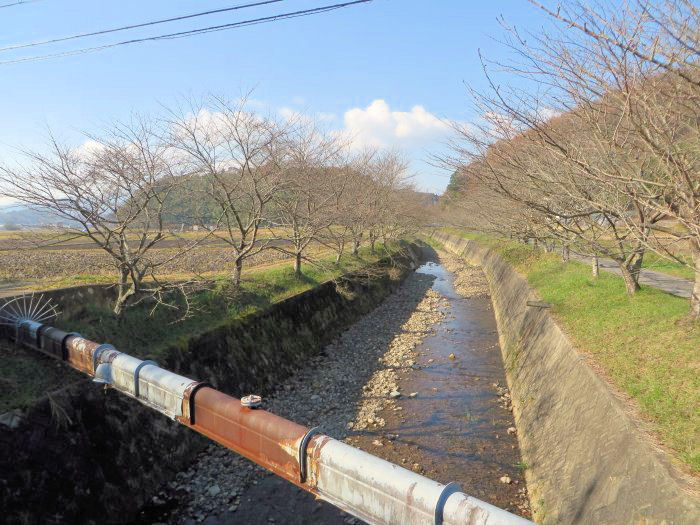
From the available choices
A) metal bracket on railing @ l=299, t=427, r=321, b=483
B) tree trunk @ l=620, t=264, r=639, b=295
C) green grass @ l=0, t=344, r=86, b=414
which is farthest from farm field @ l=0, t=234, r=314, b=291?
tree trunk @ l=620, t=264, r=639, b=295

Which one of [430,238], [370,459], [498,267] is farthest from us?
[430,238]

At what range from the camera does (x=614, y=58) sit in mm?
4438

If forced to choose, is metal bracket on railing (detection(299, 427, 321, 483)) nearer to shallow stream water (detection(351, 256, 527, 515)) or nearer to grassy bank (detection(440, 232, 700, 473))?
grassy bank (detection(440, 232, 700, 473))

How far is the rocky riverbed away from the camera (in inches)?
298

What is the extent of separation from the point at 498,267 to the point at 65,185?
92.6 ft

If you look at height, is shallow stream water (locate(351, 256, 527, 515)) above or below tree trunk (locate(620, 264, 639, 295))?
below

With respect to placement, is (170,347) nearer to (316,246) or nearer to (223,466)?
(223,466)

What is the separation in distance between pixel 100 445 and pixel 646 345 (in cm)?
1139

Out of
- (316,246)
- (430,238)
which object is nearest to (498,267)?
(316,246)

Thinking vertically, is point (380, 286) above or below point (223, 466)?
above

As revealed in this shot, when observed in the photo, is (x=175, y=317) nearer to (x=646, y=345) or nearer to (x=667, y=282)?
(x=646, y=345)

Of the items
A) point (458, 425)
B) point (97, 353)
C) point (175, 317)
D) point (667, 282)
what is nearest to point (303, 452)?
point (97, 353)

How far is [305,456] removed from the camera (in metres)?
4.66

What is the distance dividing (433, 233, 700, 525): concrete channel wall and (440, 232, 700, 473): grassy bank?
0.36 metres
